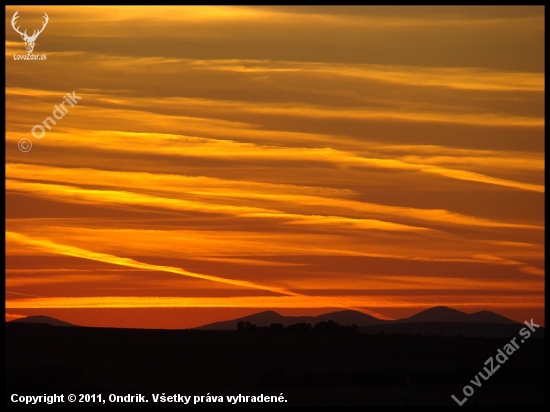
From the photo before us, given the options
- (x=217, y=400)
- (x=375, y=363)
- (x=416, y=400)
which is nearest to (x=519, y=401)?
(x=416, y=400)

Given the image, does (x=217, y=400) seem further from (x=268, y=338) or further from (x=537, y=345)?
(x=537, y=345)

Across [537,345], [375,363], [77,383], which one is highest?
[537,345]

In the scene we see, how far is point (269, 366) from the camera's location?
173ft

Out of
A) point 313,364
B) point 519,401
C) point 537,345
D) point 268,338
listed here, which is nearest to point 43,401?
point 519,401

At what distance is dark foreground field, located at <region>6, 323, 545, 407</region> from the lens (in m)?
33.6

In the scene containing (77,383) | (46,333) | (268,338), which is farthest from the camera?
(268,338)

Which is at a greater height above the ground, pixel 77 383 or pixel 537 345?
pixel 537 345

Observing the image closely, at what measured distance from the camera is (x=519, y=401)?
3159 centimetres

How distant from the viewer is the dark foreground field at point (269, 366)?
3356 centimetres

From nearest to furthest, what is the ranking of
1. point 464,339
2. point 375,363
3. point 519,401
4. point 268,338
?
1. point 519,401
2. point 375,363
3. point 268,338
4. point 464,339

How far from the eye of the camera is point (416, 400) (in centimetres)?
3209

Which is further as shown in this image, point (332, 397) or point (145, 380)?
point (145, 380)

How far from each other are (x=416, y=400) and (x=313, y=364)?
2223 cm

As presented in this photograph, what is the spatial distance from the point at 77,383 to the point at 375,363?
17950 millimetres
